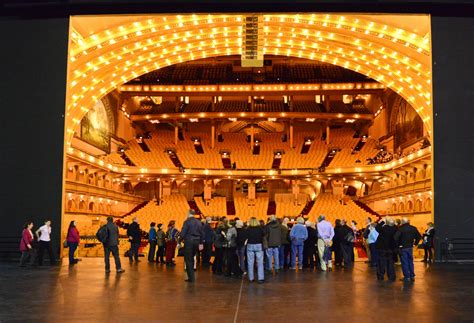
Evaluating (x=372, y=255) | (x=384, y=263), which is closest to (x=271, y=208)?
(x=372, y=255)

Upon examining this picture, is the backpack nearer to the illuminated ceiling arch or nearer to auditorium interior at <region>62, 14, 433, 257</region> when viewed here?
auditorium interior at <region>62, 14, 433, 257</region>

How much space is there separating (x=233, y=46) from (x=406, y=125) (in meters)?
21.7

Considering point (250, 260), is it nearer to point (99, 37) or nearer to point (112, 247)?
point (112, 247)

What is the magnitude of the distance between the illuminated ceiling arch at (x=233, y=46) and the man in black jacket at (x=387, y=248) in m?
10.4

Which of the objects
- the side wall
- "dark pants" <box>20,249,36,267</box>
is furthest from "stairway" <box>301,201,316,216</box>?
"dark pants" <box>20,249,36,267</box>

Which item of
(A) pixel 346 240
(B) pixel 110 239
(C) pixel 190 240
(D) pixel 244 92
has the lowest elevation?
(A) pixel 346 240

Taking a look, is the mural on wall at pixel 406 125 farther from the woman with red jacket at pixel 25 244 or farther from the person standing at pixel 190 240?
the woman with red jacket at pixel 25 244

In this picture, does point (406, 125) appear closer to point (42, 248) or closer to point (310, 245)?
point (310, 245)

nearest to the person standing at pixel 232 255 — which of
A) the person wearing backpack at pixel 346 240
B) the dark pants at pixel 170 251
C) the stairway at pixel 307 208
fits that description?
the dark pants at pixel 170 251

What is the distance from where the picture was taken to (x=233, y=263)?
13336mm

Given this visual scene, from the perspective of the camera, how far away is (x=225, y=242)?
13.6 metres

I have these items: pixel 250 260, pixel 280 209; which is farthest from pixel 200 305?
pixel 280 209

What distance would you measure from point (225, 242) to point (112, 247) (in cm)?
300

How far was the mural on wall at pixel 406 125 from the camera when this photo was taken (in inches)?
1598
